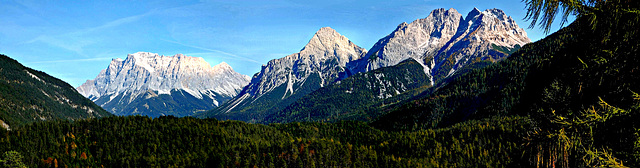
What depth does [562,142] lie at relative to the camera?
476 inches

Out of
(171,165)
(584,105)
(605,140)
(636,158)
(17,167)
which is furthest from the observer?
(171,165)

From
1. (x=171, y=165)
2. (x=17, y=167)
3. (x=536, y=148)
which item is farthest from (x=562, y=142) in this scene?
(x=171, y=165)

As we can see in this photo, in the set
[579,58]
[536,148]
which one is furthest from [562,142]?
[579,58]

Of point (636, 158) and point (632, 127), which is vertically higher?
point (632, 127)

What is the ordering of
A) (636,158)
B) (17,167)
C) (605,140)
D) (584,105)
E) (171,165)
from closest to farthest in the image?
(636,158)
(605,140)
(584,105)
(17,167)
(171,165)


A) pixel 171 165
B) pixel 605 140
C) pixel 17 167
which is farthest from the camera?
pixel 171 165

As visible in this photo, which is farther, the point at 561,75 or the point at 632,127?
the point at 561,75

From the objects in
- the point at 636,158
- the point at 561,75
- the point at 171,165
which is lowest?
the point at 171,165

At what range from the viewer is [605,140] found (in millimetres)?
11938

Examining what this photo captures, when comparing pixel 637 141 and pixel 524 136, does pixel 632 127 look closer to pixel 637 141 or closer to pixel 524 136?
pixel 637 141

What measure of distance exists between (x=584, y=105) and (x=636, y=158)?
228 cm

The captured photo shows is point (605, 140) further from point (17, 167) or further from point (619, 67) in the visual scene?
point (17, 167)

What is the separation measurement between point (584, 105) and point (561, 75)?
1.27 m

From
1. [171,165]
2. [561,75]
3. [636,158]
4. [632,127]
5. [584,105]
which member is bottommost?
[171,165]
